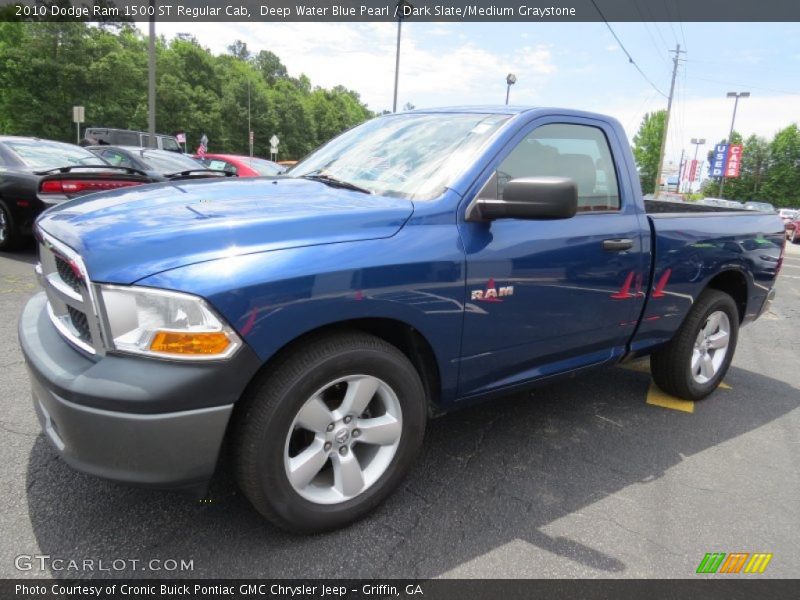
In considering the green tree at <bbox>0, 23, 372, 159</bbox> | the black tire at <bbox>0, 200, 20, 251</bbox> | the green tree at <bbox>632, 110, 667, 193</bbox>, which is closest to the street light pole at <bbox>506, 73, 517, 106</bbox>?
the green tree at <bbox>0, 23, 372, 159</bbox>

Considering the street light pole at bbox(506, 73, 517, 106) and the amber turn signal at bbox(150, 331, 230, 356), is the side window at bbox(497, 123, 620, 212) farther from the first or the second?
the street light pole at bbox(506, 73, 517, 106)

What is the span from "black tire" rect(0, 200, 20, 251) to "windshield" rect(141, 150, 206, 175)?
209 cm

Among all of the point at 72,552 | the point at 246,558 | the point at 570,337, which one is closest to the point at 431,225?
the point at 570,337

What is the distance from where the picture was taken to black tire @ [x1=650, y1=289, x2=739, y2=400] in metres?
3.73

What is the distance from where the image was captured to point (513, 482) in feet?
9.04

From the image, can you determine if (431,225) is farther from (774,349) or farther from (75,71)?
(75,71)

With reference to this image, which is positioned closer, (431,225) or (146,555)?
(146,555)

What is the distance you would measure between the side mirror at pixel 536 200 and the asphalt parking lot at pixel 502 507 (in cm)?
→ 130

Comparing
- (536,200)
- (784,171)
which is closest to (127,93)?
(536,200)

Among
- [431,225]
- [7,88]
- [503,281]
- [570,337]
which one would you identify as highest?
[7,88]

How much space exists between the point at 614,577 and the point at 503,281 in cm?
124

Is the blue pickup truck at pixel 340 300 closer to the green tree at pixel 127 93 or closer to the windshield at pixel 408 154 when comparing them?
the windshield at pixel 408 154

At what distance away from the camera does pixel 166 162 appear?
8922 mm

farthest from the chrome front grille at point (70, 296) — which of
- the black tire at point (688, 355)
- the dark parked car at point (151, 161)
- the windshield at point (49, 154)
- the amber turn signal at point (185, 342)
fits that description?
the dark parked car at point (151, 161)
